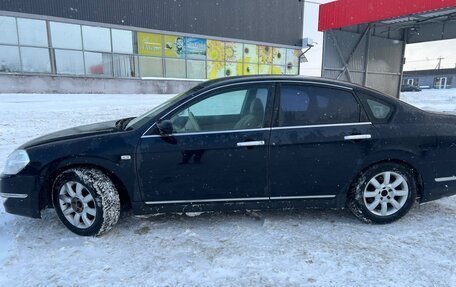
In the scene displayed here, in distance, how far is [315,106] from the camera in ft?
10.9

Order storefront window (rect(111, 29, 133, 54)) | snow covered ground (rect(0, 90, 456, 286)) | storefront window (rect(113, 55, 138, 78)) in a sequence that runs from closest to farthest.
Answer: snow covered ground (rect(0, 90, 456, 286)) → storefront window (rect(111, 29, 133, 54)) → storefront window (rect(113, 55, 138, 78))

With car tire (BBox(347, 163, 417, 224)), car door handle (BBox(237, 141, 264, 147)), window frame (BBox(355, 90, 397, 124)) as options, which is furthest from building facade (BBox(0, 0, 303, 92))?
car tire (BBox(347, 163, 417, 224))

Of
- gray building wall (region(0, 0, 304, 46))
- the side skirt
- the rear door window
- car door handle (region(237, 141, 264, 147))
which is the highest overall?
gray building wall (region(0, 0, 304, 46))

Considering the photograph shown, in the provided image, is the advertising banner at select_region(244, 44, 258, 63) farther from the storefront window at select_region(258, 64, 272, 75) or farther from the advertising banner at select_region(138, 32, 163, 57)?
the advertising banner at select_region(138, 32, 163, 57)

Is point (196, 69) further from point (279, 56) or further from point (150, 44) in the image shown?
point (279, 56)

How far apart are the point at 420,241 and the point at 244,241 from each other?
1.70 m

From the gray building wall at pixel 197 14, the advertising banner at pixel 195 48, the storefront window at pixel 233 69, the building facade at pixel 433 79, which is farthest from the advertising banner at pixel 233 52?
the building facade at pixel 433 79

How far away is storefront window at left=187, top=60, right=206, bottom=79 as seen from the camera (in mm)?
22094

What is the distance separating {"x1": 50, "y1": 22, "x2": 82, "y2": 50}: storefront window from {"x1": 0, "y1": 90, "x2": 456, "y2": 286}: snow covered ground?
16487mm

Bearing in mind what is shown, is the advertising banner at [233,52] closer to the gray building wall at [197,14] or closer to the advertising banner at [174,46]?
the gray building wall at [197,14]

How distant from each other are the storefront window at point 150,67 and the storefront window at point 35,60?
5216 millimetres

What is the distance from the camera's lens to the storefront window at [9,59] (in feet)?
51.7

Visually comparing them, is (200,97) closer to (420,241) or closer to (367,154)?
(367,154)

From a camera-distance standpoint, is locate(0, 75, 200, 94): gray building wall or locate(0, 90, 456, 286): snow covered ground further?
locate(0, 75, 200, 94): gray building wall
